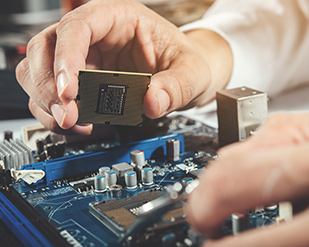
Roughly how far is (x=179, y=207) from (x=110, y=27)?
A: 1.96 ft

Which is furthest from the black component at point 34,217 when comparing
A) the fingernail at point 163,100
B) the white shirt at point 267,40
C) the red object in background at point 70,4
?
the red object in background at point 70,4

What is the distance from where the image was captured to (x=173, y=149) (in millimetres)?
993

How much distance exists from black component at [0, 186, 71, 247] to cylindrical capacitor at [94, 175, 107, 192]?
0.13 m

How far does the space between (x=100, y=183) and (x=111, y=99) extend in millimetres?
178

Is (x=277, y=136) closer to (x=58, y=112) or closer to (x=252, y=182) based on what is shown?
(x=252, y=182)

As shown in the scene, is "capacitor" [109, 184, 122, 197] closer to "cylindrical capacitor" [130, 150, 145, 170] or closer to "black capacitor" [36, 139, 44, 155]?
"cylindrical capacitor" [130, 150, 145, 170]

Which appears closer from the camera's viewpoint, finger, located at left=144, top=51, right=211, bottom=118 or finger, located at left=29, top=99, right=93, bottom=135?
finger, located at left=144, top=51, right=211, bottom=118

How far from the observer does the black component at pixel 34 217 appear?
0.66m

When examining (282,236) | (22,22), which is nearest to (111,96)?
(282,236)

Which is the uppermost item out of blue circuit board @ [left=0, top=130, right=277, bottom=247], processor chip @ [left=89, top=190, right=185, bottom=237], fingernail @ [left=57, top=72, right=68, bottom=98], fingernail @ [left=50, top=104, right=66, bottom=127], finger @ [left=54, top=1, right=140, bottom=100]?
finger @ [left=54, top=1, right=140, bottom=100]

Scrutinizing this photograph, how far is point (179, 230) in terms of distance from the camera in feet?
2.17

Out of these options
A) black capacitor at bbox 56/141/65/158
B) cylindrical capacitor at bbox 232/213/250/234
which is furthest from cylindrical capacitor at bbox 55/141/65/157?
cylindrical capacitor at bbox 232/213/250/234

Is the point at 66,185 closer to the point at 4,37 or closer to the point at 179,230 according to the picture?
the point at 179,230

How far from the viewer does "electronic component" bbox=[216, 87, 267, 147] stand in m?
0.97
